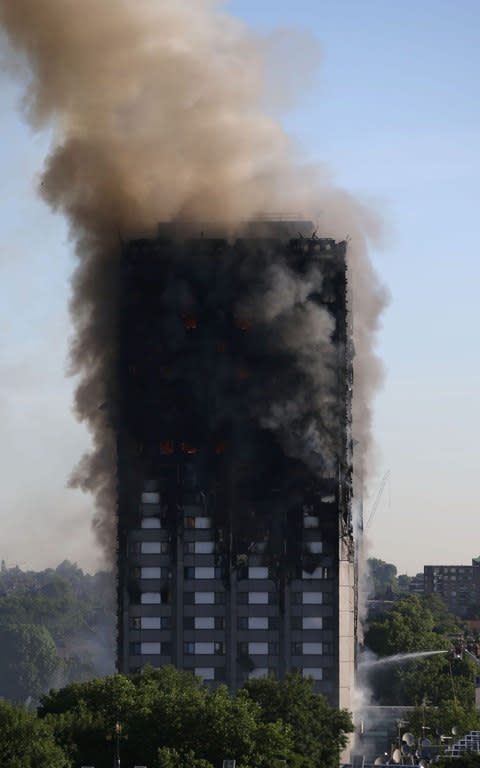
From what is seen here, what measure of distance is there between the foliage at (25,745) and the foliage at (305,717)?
2594 cm

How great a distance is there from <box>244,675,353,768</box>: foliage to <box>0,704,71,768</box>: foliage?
1021 inches

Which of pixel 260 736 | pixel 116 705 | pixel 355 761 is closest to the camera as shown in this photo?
pixel 260 736

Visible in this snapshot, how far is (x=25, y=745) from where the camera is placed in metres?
142

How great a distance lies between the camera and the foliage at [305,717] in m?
165

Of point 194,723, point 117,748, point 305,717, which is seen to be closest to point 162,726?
point 194,723

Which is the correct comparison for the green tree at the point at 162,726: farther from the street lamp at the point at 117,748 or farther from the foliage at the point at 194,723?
the street lamp at the point at 117,748

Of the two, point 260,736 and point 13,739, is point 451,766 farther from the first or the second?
point 13,739

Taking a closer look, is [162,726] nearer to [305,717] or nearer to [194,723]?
[194,723]

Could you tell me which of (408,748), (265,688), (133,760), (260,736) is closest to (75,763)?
(133,760)

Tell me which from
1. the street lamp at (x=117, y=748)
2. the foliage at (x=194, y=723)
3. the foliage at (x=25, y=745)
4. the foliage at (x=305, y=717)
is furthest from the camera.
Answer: the foliage at (x=305, y=717)

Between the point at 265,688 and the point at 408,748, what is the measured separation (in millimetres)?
14656

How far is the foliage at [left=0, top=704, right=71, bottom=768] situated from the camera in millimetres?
139625

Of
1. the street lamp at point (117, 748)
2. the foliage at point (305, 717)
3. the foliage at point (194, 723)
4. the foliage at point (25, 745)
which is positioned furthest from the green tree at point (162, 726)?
the foliage at point (25, 745)

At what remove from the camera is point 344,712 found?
174 meters
